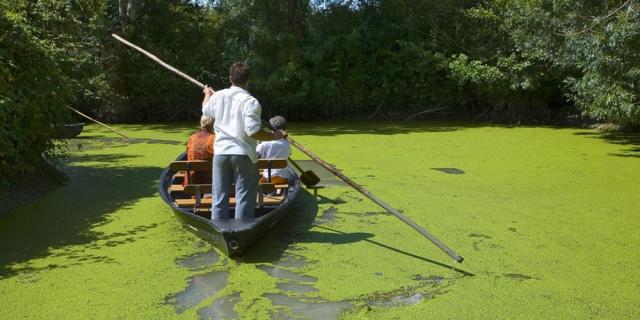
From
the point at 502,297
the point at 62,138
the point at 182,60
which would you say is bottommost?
the point at 502,297

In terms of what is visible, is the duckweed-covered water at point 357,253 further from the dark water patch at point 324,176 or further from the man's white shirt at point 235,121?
the man's white shirt at point 235,121

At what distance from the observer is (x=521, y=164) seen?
8.52 meters

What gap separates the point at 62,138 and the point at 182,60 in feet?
31.9

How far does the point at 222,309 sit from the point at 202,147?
2.28 meters

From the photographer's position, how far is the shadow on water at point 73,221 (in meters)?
4.35

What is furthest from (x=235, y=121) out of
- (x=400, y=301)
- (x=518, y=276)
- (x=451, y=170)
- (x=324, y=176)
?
(x=451, y=170)

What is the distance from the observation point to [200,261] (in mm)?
4277

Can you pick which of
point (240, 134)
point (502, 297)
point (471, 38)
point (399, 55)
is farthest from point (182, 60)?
point (502, 297)

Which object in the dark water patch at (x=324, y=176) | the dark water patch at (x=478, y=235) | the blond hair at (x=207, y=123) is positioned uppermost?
the blond hair at (x=207, y=123)

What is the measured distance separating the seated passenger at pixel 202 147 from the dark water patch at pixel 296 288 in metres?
1.94

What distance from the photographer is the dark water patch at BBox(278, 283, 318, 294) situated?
3.73m

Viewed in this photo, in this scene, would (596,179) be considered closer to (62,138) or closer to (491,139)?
(491,139)

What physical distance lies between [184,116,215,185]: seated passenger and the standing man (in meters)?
0.96

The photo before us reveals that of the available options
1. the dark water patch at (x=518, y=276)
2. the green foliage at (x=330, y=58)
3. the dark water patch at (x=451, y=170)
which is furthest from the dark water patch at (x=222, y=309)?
the green foliage at (x=330, y=58)
